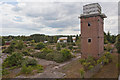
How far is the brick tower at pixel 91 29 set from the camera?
29.0ft

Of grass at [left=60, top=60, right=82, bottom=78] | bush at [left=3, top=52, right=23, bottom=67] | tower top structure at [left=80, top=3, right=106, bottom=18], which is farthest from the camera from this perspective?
bush at [left=3, top=52, right=23, bottom=67]

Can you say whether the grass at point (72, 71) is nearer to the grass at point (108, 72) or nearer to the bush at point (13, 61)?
the grass at point (108, 72)

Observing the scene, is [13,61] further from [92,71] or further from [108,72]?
[108,72]

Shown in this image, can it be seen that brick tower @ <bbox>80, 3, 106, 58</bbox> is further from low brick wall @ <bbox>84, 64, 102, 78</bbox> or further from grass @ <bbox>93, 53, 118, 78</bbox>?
low brick wall @ <bbox>84, 64, 102, 78</bbox>

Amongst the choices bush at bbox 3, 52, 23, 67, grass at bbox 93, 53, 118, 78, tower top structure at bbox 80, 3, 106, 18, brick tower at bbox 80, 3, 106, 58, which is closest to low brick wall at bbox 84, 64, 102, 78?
grass at bbox 93, 53, 118, 78

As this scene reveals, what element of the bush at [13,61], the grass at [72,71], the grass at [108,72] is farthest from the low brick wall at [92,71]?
the bush at [13,61]

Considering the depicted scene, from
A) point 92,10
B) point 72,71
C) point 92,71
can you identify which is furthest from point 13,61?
point 92,10

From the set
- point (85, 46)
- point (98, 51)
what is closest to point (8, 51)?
point (85, 46)

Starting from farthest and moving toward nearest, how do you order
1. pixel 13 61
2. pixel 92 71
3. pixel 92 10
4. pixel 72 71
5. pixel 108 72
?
pixel 13 61
pixel 92 10
pixel 72 71
pixel 92 71
pixel 108 72

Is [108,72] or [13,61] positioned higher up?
[108,72]

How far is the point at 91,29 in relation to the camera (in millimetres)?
9156

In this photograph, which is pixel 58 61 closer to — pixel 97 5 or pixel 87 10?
pixel 87 10

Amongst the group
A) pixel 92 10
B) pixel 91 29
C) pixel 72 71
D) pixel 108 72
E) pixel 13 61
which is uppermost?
pixel 92 10

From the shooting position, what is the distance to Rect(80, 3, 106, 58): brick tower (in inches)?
348
